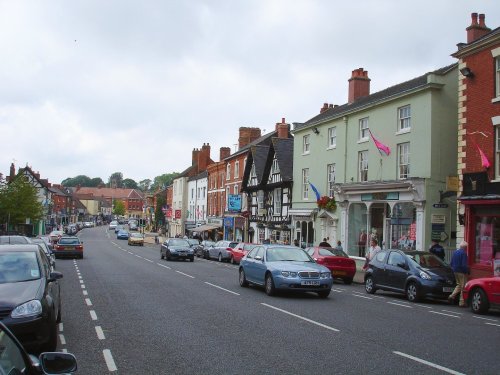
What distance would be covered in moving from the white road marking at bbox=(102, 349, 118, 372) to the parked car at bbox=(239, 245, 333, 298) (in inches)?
319

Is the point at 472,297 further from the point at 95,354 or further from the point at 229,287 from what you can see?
the point at 95,354

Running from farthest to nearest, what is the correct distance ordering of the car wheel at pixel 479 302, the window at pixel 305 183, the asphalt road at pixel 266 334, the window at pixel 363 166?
the window at pixel 305 183 → the window at pixel 363 166 → the car wheel at pixel 479 302 → the asphalt road at pixel 266 334

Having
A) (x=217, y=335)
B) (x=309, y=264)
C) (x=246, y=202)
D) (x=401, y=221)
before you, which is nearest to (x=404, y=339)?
(x=217, y=335)

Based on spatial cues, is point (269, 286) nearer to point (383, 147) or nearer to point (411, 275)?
point (411, 275)

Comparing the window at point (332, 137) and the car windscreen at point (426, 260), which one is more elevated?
the window at point (332, 137)

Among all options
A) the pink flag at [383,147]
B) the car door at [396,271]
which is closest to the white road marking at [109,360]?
the car door at [396,271]

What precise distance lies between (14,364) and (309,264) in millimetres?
13688

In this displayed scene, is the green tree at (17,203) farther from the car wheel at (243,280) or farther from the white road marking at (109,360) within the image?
the white road marking at (109,360)

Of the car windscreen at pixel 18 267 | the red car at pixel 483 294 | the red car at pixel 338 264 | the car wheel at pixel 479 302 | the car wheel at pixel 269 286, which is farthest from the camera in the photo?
the red car at pixel 338 264

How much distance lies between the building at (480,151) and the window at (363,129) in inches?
334

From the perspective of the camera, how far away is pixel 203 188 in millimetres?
71062

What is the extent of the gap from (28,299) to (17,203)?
179 feet

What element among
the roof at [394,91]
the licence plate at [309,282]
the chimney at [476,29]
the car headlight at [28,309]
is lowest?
the licence plate at [309,282]

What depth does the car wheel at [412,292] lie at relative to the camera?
16.9 meters
